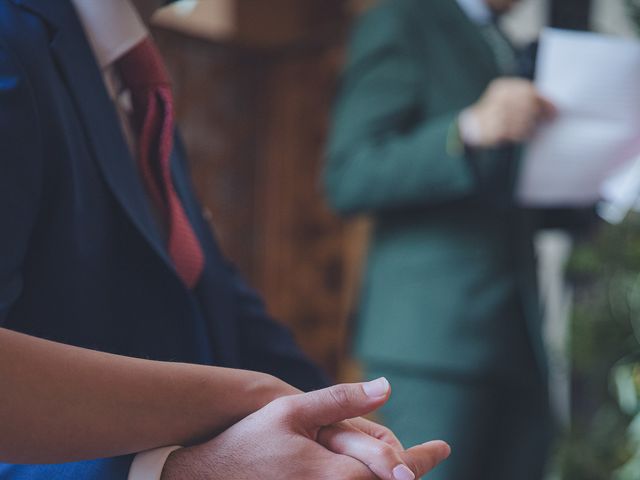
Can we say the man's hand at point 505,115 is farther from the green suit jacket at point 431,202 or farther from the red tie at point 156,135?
the red tie at point 156,135

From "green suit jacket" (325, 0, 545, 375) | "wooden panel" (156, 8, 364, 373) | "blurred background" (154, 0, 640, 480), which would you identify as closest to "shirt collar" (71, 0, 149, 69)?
"green suit jacket" (325, 0, 545, 375)

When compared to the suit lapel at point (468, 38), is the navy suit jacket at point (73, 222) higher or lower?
higher

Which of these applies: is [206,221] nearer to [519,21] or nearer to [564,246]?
[564,246]

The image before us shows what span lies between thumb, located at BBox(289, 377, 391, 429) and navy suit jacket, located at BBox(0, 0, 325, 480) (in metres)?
0.12

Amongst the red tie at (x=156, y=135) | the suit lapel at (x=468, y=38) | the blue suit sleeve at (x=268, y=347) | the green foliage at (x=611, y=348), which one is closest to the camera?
the red tie at (x=156, y=135)

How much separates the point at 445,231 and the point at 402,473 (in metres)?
0.97

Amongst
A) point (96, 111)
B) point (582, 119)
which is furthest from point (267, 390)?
point (582, 119)

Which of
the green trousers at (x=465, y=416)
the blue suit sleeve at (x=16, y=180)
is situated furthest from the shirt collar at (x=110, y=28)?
the green trousers at (x=465, y=416)

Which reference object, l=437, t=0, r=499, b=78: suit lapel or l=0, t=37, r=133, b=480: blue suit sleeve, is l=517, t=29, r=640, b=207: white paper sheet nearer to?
l=437, t=0, r=499, b=78: suit lapel

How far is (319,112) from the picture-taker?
361 centimetres

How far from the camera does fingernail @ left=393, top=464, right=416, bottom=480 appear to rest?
0.59 m

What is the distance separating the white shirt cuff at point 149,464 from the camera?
587 mm

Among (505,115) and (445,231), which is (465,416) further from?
(505,115)

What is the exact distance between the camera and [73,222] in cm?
70
